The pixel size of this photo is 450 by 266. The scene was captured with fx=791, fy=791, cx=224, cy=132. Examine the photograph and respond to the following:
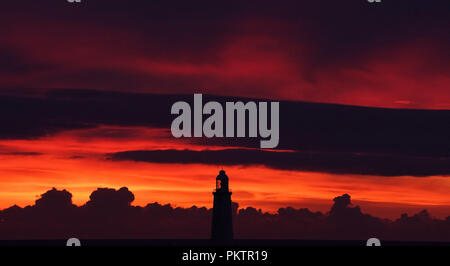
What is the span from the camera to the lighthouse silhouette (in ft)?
264

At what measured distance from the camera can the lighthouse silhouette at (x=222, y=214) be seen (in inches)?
3167

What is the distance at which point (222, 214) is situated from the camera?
3211 inches
